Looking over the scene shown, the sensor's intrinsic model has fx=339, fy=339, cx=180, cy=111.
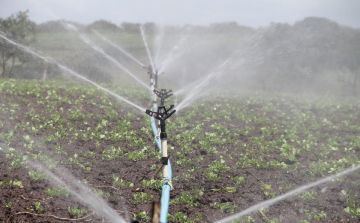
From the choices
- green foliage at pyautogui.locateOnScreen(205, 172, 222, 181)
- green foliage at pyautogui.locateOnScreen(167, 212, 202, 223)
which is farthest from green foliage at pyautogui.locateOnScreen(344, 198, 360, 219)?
green foliage at pyautogui.locateOnScreen(167, 212, 202, 223)

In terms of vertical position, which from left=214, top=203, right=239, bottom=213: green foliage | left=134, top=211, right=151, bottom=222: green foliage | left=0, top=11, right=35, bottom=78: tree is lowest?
left=134, top=211, right=151, bottom=222: green foliage

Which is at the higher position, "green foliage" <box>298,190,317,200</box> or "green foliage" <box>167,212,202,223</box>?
"green foliage" <box>298,190,317,200</box>

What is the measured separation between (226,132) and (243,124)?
72.8 inches

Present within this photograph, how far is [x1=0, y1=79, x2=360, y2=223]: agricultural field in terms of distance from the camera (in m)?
6.88

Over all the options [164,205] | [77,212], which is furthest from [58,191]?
[164,205]

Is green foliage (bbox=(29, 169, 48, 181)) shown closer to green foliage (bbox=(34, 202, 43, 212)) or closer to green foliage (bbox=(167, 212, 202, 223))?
green foliage (bbox=(34, 202, 43, 212))

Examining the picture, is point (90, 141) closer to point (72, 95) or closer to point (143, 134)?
point (143, 134)

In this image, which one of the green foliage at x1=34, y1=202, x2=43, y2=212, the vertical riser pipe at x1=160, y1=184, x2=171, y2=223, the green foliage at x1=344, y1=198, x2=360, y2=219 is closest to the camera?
the vertical riser pipe at x1=160, y1=184, x2=171, y2=223

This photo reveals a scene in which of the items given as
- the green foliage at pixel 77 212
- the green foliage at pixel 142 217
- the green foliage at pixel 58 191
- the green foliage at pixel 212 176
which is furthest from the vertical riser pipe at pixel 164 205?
the green foliage at pixel 212 176

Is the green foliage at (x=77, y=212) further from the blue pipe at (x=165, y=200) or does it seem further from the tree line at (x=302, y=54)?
the tree line at (x=302, y=54)

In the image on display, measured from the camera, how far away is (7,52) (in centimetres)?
2759

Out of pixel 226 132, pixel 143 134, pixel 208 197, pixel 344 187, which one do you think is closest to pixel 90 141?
pixel 143 134

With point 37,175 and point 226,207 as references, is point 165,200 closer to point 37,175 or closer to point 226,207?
point 226,207

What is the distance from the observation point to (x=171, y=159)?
9609mm
